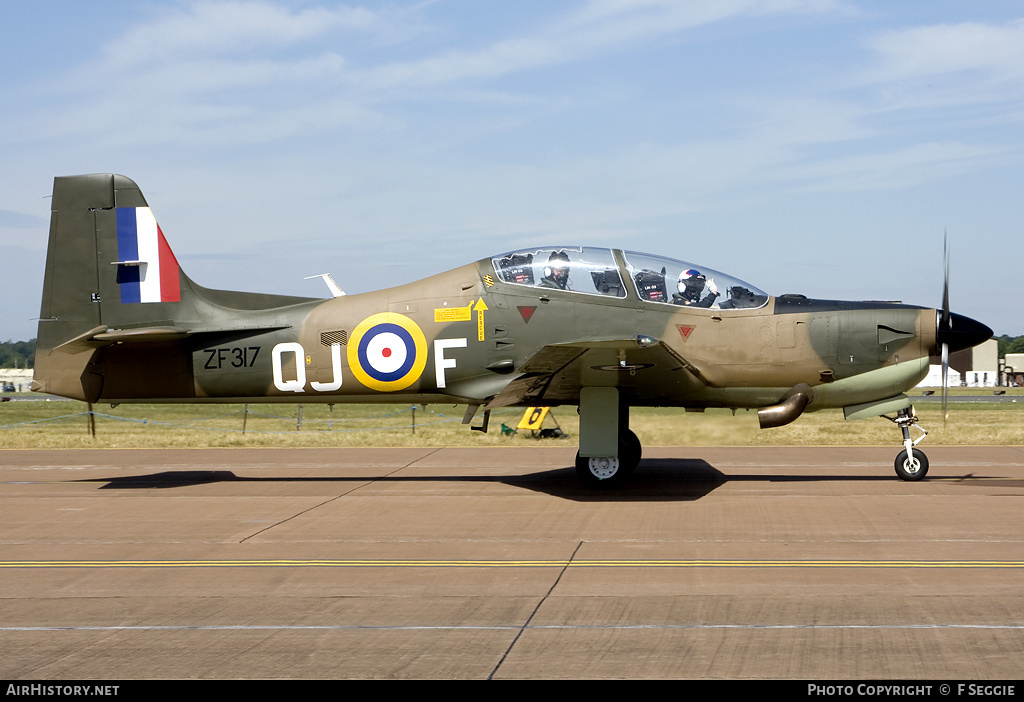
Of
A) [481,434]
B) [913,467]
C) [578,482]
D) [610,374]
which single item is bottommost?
[481,434]

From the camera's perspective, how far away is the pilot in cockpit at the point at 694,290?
11.1 meters

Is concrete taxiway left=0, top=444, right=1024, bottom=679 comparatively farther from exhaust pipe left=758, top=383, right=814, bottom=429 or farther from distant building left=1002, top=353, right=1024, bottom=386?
distant building left=1002, top=353, right=1024, bottom=386

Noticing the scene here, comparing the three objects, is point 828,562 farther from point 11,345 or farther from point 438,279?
point 11,345

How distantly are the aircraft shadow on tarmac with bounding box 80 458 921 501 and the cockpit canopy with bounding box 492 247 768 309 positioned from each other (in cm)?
241

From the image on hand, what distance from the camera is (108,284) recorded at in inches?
479

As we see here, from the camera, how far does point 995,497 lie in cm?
1015

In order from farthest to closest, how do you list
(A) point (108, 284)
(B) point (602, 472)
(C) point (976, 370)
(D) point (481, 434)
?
(C) point (976, 370) < (D) point (481, 434) < (A) point (108, 284) < (B) point (602, 472)

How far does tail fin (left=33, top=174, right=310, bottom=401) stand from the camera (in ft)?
39.5

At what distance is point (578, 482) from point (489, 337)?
240 cm

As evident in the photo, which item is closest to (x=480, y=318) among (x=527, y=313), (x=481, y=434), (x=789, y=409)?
(x=527, y=313)

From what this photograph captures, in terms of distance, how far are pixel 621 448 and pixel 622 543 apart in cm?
315

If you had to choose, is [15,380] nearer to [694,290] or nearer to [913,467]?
[694,290]

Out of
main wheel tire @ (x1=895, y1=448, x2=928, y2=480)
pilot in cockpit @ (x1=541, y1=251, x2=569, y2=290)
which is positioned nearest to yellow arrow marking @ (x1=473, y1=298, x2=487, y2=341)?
pilot in cockpit @ (x1=541, y1=251, x2=569, y2=290)
